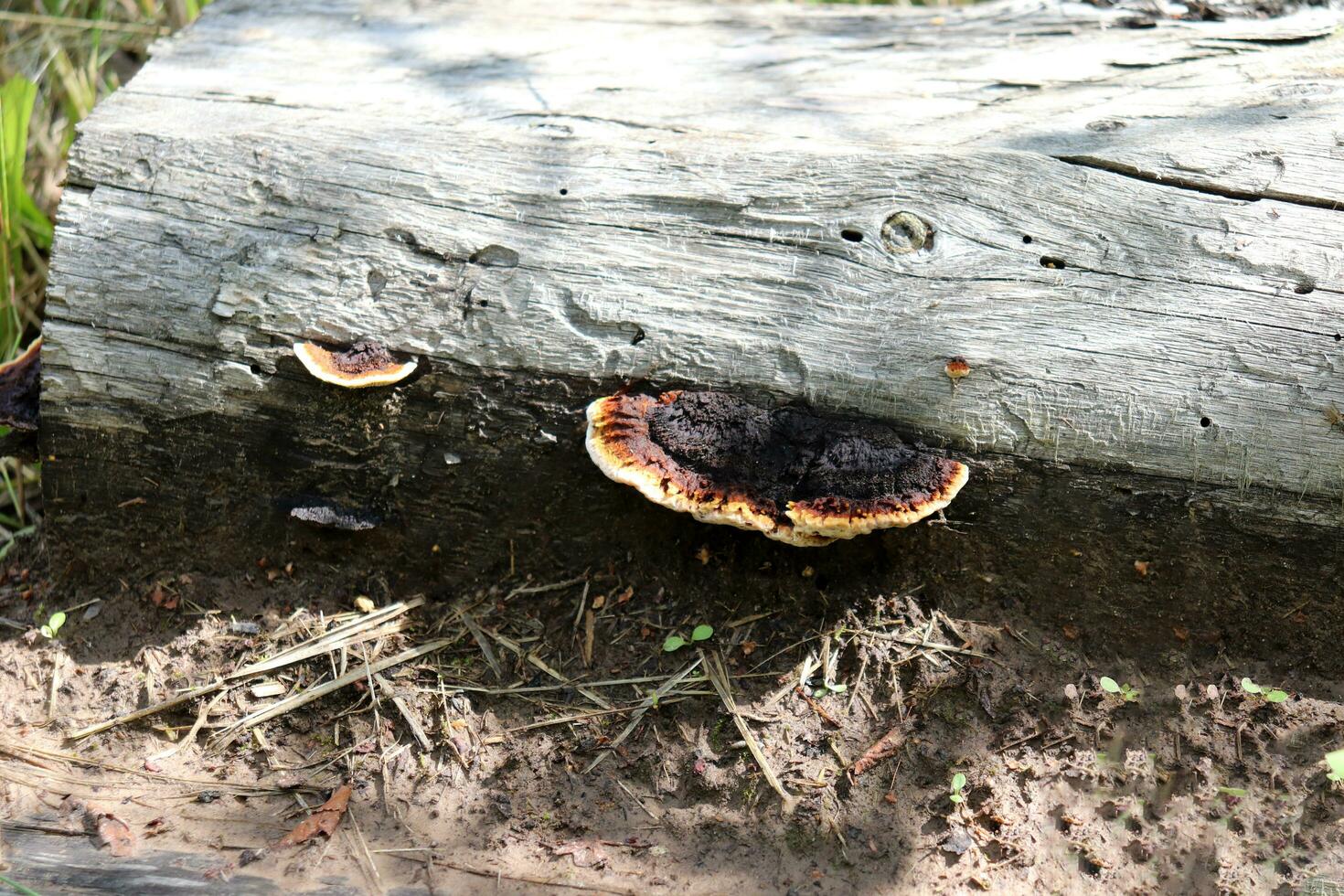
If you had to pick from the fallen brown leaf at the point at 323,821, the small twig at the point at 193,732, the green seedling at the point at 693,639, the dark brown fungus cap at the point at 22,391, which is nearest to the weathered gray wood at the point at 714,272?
the dark brown fungus cap at the point at 22,391

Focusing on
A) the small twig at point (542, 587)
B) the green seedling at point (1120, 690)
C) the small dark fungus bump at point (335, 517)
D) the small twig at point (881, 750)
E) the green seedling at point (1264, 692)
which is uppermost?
the small dark fungus bump at point (335, 517)

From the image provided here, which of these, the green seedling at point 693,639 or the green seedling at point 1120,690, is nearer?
the green seedling at point 1120,690

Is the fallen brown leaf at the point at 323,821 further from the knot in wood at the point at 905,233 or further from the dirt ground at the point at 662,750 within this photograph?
the knot in wood at the point at 905,233

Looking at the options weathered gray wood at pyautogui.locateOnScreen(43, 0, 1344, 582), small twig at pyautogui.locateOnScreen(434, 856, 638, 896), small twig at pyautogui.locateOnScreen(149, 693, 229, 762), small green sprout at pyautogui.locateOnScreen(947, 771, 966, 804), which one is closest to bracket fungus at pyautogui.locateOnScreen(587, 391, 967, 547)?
weathered gray wood at pyautogui.locateOnScreen(43, 0, 1344, 582)

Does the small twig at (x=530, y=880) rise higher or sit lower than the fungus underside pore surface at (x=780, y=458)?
lower

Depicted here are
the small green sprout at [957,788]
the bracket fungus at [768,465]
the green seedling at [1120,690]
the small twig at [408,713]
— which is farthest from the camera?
the small twig at [408,713]

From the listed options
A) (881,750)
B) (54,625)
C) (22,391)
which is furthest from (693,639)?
(22,391)
